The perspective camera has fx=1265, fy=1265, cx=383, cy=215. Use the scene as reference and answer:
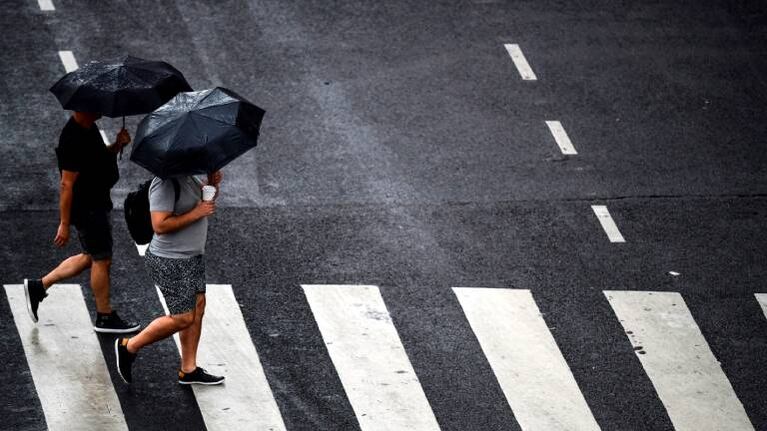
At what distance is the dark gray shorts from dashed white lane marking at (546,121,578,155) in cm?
538

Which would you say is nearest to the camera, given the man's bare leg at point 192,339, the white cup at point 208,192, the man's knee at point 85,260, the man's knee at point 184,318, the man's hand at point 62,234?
the white cup at point 208,192

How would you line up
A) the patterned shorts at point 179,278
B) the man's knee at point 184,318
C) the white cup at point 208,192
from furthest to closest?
the man's knee at point 184,318 → the patterned shorts at point 179,278 → the white cup at point 208,192

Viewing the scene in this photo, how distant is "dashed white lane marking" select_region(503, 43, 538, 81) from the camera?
1483 centimetres

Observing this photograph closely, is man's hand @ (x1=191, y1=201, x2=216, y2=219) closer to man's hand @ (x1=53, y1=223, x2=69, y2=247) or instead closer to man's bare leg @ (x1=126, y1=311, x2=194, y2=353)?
man's bare leg @ (x1=126, y1=311, x2=194, y2=353)

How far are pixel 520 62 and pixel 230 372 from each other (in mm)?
6673

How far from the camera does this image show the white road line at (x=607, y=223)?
12.0 m

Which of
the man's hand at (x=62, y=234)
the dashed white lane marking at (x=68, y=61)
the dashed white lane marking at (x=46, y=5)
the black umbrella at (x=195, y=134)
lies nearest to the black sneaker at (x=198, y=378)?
the man's hand at (x=62, y=234)

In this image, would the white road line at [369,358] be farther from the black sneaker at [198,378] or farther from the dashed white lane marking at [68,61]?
the dashed white lane marking at [68,61]

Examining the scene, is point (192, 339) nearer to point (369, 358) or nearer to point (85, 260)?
point (85, 260)

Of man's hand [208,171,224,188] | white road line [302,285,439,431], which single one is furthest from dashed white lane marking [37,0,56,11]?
man's hand [208,171,224,188]

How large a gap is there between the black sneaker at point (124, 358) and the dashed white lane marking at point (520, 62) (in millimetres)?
6849

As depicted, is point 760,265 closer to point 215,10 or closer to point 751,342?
point 751,342

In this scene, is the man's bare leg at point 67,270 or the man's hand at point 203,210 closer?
the man's hand at point 203,210

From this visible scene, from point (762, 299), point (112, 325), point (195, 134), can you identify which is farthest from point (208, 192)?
point (762, 299)
